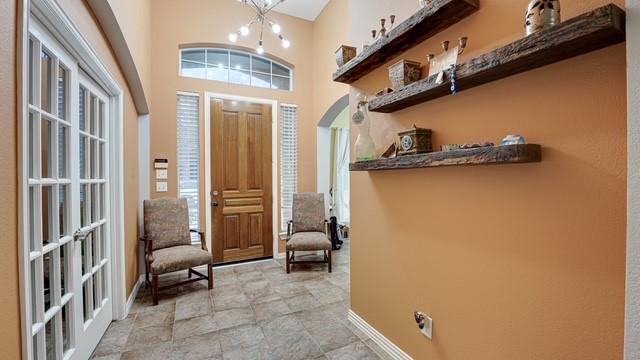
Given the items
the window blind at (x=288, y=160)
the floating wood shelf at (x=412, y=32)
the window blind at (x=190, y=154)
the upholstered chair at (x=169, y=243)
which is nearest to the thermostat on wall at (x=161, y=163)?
the window blind at (x=190, y=154)

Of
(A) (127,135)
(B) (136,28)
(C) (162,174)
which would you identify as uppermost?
(B) (136,28)

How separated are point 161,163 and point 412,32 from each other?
3.40 meters

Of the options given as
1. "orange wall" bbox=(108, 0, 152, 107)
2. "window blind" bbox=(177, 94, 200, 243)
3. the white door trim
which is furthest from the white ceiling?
the white door trim

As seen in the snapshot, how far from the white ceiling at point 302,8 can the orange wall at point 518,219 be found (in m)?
2.72

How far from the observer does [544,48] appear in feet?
3.11

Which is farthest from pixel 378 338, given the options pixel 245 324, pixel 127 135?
pixel 127 135

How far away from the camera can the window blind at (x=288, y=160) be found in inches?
172

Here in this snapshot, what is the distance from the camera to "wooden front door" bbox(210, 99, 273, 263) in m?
3.90

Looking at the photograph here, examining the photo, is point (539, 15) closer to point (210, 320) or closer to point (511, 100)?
point (511, 100)

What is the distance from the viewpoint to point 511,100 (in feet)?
3.94

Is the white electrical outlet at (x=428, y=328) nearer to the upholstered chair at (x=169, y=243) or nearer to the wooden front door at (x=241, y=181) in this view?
the upholstered chair at (x=169, y=243)

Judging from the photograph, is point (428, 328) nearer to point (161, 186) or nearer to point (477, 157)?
point (477, 157)

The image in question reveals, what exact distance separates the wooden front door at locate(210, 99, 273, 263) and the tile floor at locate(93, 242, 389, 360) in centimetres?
72

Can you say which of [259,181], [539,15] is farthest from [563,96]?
[259,181]
